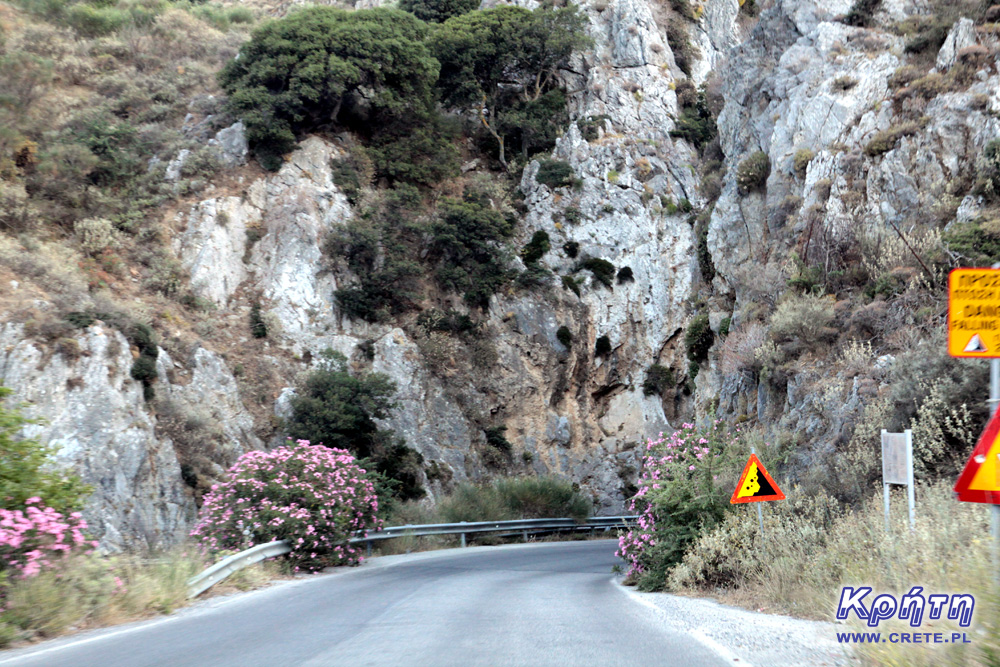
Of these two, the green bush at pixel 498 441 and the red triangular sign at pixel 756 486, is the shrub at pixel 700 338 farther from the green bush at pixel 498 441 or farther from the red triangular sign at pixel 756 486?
the red triangular sign at pixel 756 486

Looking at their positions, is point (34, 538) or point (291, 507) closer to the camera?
point (34, 538)

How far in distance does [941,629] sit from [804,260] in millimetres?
15058

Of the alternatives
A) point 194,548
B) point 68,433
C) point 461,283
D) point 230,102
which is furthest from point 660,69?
point 194,548

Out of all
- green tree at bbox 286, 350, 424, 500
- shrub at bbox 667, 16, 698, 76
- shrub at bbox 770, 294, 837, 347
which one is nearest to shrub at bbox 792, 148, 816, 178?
shrub at bbox 770, 294, 837, 347

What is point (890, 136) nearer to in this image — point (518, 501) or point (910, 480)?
point (910, 480)

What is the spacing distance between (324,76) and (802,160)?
2465cm

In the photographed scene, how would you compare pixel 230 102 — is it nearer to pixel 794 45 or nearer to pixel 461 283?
pixel 461 283

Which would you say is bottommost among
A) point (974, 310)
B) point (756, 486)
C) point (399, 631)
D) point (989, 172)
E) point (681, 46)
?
point (399, 631)

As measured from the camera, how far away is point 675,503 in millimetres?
12844

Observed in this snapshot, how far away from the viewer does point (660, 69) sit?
48.8 meters

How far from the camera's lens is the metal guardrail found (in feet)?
37.4

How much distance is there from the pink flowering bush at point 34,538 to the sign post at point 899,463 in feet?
30.8

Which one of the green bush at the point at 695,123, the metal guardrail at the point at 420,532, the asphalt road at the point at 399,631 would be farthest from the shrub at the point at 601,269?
the asphalt road at the point at 399,631

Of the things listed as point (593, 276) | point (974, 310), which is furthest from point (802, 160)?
point (593, 276)
